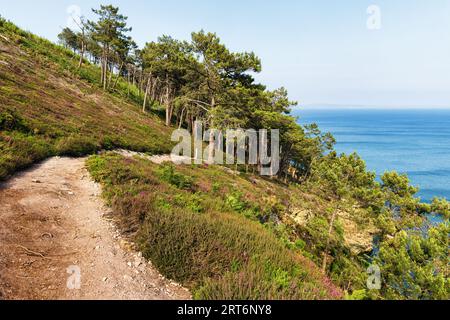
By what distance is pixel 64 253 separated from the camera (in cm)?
562

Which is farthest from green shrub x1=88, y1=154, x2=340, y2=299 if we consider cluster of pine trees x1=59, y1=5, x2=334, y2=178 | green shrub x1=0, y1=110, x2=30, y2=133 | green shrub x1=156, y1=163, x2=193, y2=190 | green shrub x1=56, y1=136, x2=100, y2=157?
cluster of pine trees x1=59, y1=5, x2=334, y2=178

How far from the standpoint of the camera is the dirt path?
472 cm

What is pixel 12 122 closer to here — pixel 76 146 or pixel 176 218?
pixel 76 146

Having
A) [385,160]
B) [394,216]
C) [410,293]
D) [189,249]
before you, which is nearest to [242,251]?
[189,249]

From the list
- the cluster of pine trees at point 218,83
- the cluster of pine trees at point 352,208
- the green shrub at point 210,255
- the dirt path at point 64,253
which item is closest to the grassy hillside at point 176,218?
the green shrub at point 210,255

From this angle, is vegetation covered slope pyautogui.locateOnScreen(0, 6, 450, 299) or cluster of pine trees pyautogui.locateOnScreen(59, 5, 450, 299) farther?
cluster of pine trees pyautogui.locateOnScreen(59, 5, 450, 299)

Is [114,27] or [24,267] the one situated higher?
[114,27]

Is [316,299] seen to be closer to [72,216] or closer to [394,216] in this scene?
[72,216]

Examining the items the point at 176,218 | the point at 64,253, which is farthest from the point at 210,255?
the point at 64,253

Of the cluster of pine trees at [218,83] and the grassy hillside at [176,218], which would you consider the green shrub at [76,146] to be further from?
the cluster of pine trees at [218,83]

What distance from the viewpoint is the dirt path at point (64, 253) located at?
4723mm

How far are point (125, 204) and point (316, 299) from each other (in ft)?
19.4

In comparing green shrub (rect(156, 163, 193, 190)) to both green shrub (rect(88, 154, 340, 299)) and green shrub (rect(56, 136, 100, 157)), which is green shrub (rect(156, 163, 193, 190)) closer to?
green shrub (rect(88, 154, 340, 299))

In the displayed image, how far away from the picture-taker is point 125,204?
764cm
